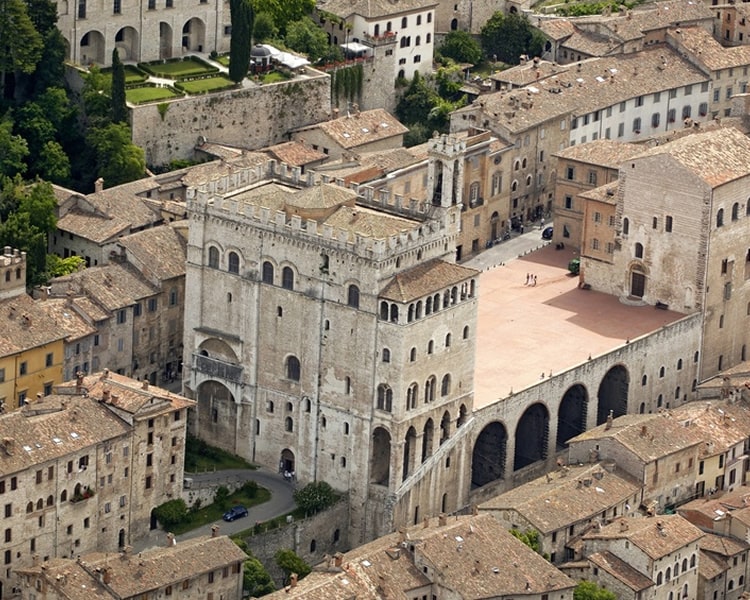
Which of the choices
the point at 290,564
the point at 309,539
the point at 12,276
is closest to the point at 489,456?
the point at 309,539

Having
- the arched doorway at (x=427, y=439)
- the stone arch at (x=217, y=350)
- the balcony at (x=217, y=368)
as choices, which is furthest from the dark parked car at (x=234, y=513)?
the arched doorway at (x=427, y=439)

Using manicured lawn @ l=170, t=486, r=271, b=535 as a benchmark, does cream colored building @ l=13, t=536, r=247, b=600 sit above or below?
above

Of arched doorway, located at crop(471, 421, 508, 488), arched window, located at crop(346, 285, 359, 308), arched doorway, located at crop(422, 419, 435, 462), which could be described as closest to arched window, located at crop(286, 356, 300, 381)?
arched window, located at crop(346, 285, 359, 308)

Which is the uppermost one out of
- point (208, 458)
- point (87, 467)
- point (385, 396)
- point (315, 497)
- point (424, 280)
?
point (424, 280)

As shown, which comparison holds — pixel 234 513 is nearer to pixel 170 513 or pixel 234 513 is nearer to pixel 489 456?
pixel 170 513

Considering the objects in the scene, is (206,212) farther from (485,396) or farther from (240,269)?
(485,396)

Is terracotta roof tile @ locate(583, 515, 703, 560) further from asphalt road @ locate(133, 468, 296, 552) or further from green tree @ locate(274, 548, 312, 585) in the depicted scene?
asphalt road @ locate(133, 468, 296, 552)
